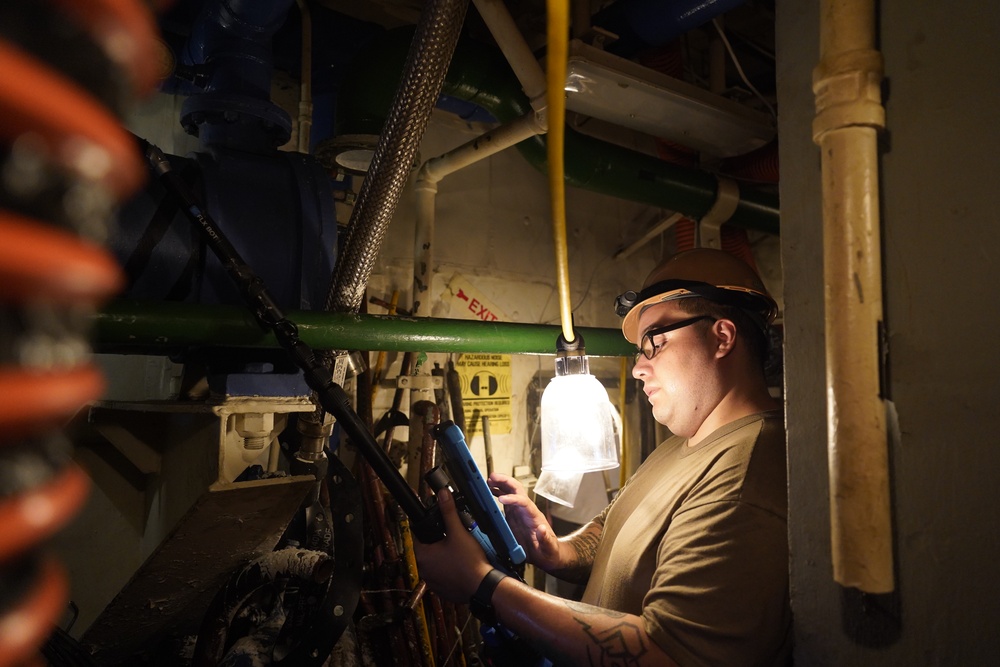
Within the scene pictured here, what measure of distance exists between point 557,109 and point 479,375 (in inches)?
82.5

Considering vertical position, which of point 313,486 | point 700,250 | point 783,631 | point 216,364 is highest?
point 700,250

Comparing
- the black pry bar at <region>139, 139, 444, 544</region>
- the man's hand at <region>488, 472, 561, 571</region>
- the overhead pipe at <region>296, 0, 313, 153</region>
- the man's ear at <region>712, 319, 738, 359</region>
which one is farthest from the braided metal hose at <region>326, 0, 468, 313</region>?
the overhead pipe at <region>296, 0, 313, 153</region>

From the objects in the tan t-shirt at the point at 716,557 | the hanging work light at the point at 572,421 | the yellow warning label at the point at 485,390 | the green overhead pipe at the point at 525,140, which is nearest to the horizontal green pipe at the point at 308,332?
the hanging work light at the point at 572,421

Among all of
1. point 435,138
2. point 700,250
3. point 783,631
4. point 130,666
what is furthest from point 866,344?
point 435,138

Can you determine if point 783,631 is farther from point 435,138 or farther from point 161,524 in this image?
point 435,138

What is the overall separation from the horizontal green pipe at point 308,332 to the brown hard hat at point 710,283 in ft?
1.19

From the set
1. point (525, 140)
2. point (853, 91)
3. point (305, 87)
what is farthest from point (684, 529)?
point (305, 87)

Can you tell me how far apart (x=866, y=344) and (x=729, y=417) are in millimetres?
759

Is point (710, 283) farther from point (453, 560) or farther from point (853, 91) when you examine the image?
point (453, 560)

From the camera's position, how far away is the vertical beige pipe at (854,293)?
657 mm

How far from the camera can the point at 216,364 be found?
4.34 feet

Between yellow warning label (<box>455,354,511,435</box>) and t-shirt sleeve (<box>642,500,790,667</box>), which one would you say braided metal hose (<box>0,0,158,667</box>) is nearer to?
t-shirt sleeve (<box>642,500,790,667</box>)

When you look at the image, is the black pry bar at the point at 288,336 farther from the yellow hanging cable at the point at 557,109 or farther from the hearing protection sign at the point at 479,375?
the hearing protection sign at the point at 479,375

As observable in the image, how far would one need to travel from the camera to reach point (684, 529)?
1.12 metres
